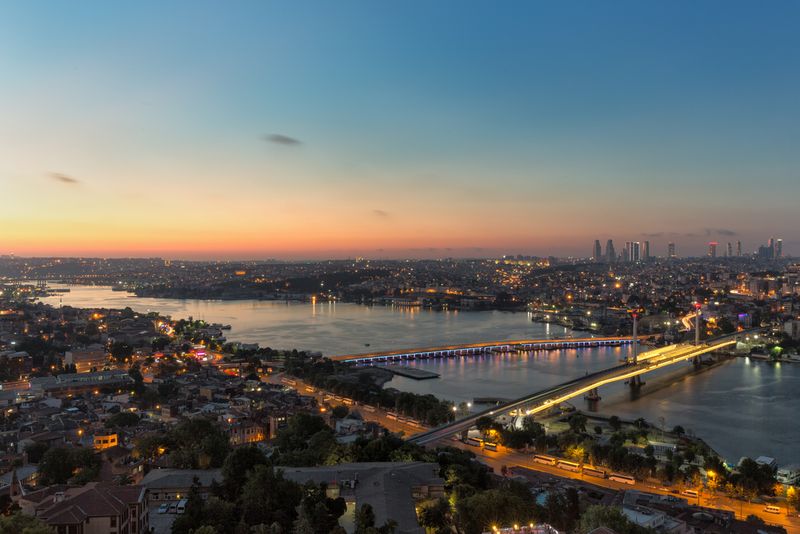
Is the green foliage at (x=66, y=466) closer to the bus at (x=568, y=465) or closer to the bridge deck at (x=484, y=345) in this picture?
the bus at (x=568, y=465)

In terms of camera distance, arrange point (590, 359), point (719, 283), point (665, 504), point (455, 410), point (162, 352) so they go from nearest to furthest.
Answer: point (665, 504)
point (455, 410)
point (162, 352)
point (590, 359)
point (719, 283)

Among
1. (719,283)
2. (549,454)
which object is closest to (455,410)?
(549,454)

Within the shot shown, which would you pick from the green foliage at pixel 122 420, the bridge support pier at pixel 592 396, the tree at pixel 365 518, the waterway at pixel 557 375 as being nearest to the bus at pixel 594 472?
the waterway at pixel 557 375

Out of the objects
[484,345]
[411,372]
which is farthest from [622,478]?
[484,345]

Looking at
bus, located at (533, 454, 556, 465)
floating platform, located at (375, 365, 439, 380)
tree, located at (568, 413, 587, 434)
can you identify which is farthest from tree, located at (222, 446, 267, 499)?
floating platform, located at (375, 365, 439, 380)

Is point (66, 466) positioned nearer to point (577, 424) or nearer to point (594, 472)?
point (594, 472)

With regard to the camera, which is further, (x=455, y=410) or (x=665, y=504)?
(x=455, y=410)

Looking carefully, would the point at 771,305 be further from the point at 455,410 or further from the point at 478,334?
the point at 455,410
